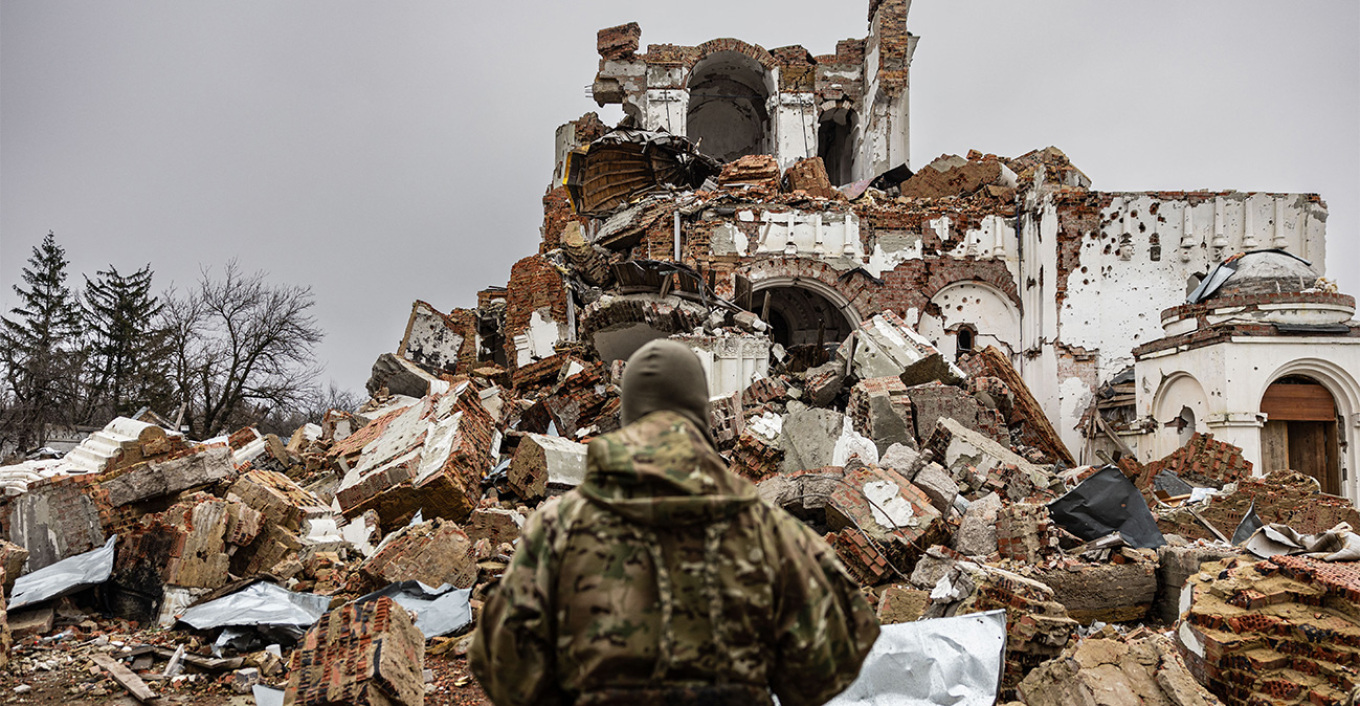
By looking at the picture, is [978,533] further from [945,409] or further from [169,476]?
[169,476]

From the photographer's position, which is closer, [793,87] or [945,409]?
[945,409]

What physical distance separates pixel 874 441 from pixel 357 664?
6.75 metres

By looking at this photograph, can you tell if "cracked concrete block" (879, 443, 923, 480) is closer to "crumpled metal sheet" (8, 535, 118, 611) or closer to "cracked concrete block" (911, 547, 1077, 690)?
"cracked concrete block" (911, 547, 1077, 690)

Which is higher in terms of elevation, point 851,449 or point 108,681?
point 851,449

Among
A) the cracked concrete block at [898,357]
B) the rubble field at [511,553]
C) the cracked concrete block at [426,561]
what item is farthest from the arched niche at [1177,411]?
the cracked concrete block at [426,561]

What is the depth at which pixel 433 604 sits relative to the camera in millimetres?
5492

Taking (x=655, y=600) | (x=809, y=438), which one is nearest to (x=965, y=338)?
(x=809, y=438)

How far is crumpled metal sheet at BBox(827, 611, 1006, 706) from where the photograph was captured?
356 cm

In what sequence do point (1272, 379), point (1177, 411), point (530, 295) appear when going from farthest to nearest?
1. point (530, 295)
2. point (1177, 411)
3. point (1272, 379)

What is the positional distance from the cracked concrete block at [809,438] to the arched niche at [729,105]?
55.6ft

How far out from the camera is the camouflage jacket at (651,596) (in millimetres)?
1592

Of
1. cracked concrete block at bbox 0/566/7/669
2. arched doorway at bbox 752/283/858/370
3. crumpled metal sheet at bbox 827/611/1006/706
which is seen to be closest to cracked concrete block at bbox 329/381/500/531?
cracked concrete block at bbox 0/566/7/669

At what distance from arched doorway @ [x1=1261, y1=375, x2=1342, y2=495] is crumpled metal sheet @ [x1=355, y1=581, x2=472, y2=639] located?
10831mm

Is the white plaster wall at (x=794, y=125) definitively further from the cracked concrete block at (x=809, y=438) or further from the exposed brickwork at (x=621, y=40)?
the cracked concrete block at (x=809, y=438)
